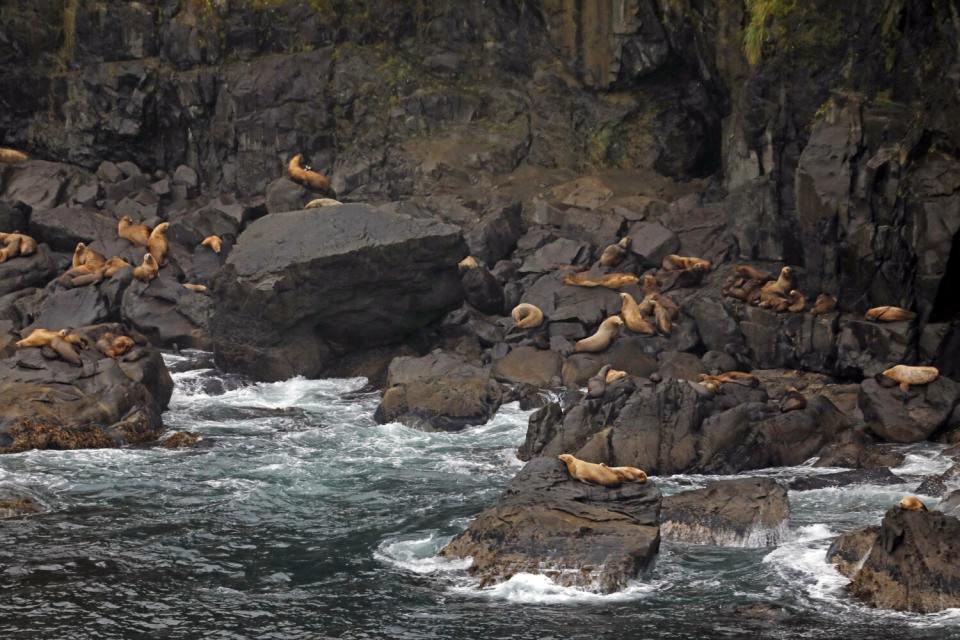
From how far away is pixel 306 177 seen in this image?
129ft

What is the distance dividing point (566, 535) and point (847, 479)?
648 cm

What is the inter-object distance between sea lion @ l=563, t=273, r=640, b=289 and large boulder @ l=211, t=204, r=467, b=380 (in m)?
3.37

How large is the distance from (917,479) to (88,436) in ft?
50.2

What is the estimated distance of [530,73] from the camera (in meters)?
40.8

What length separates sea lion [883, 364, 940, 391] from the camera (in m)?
25.3

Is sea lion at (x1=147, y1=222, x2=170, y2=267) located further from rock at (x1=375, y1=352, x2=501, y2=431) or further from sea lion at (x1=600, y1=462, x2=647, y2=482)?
sea lion at (x1=600, y1=462, x2=647, y2=482)

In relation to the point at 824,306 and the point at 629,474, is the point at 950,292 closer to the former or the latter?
the point at 824,306

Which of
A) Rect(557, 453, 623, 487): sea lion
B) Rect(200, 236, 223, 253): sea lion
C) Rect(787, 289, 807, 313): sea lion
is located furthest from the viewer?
Rect(200, 236, 223, 253): sea lion

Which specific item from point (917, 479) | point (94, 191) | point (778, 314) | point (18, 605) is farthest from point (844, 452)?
point (94, 191)

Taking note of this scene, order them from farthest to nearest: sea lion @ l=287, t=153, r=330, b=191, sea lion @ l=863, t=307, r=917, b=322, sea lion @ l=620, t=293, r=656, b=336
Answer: sea lion @ l=287, t=153, r=330, b=191 < sea lion @ l=620, t=293, r=656, b=336 < sea lion @ l=863, t=307, r=917, b=322

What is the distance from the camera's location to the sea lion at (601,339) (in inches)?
1176

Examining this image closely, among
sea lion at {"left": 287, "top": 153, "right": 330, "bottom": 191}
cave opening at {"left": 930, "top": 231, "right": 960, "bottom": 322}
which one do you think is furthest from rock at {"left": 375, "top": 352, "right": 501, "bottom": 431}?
sea lion at {"left": 287, "top": 153, "right": 330, "bottom": 191}

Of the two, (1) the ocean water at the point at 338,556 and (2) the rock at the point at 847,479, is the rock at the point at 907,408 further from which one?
(2) the rock at the point at 847,479

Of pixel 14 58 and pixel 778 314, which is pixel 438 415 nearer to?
pixel 778 314
